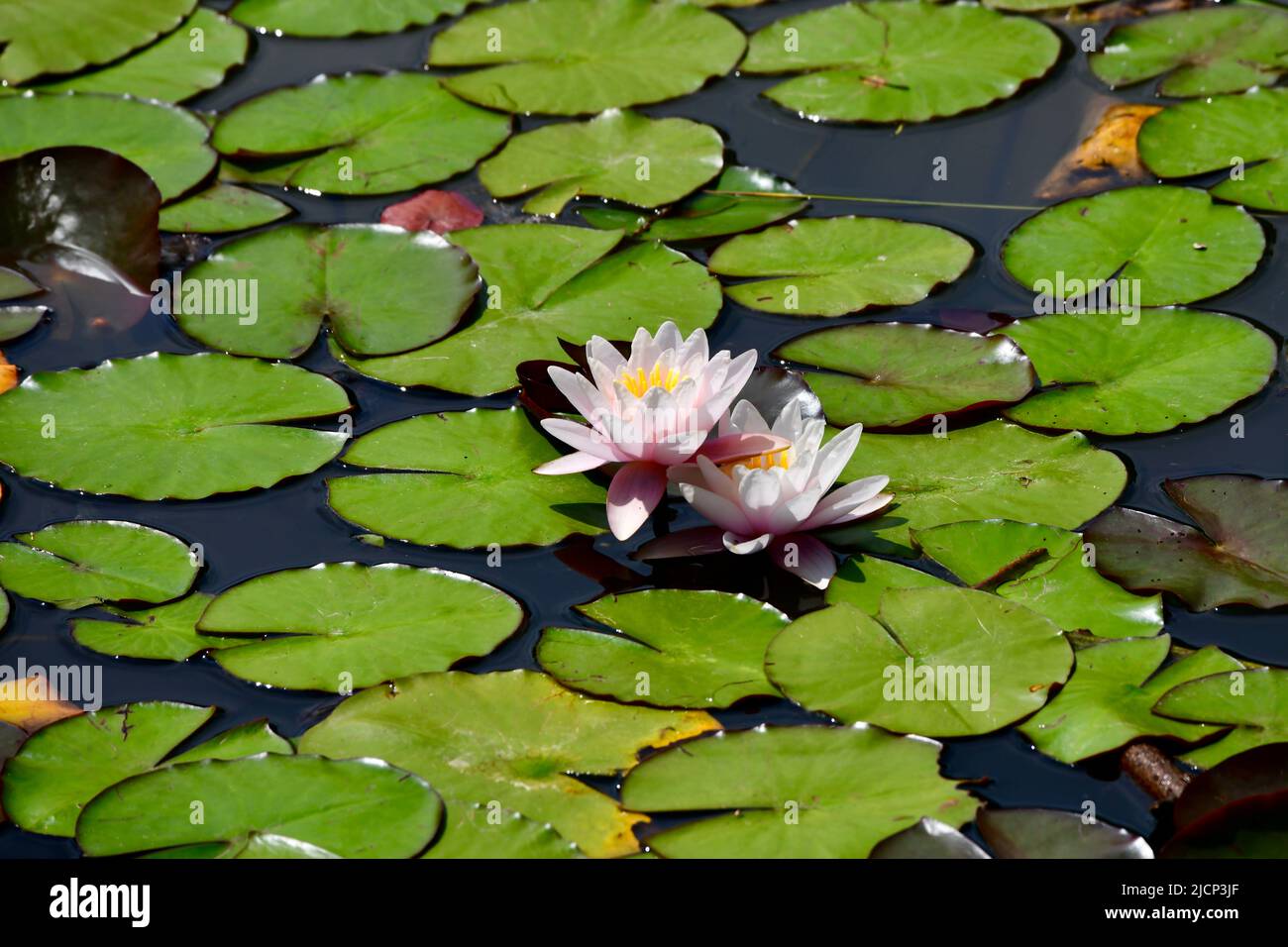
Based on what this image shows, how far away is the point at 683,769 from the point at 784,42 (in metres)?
Answer: 3.17

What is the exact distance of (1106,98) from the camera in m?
4.62

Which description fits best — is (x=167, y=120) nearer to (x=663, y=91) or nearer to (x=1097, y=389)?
(x=663, y=91)

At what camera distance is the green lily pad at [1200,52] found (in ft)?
15.1

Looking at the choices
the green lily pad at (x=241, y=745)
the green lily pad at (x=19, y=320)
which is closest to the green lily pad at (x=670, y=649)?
the green lily pad at (x=241, y=745)

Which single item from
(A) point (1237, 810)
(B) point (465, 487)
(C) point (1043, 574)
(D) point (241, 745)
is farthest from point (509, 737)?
(A) point (1237, 810)

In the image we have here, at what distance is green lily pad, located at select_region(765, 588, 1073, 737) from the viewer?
8.82 ft

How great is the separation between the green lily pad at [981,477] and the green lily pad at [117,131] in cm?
255

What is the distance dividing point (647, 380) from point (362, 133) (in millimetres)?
1964

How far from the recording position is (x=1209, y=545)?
3.04 meters

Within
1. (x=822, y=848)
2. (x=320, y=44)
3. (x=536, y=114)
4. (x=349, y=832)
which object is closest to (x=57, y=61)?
(x=320, y=44)

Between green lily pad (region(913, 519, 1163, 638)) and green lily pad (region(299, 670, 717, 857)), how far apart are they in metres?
0.74

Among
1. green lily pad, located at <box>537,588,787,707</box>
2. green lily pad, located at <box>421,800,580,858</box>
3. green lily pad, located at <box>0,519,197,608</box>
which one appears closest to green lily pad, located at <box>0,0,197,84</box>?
green lily pad, located at <box>0,519,197,608</box>

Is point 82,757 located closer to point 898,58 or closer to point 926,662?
point 926,662

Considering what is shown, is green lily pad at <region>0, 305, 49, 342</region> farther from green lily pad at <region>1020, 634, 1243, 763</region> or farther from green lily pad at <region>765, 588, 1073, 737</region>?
green lily pad at <region>1020, 634, 1243, 763</region>
